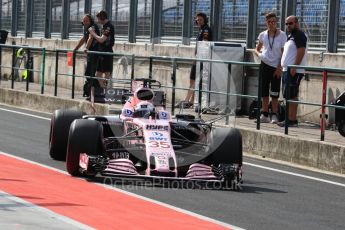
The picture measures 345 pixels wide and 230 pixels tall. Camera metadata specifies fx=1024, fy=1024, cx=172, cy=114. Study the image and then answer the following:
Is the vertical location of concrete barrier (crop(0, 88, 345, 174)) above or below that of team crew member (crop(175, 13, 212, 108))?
below

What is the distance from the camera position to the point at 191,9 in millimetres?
25312

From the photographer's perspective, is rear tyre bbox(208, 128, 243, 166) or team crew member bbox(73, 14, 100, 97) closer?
rear tyre bbox(208, 128, 243, 166)

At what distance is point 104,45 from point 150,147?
37.4ft

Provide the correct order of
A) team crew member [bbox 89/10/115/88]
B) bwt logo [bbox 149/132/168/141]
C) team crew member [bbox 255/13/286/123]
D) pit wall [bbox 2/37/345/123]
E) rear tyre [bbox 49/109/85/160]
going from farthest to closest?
team crew member [bbox 89/10/115/88] → pit wall [bbox 2/37/345/123] → team crew member [bbox 255/13/286/123] → rear tyre [bbox 49/109/85/160] → bwt logo [bbox 149/132/168/141]

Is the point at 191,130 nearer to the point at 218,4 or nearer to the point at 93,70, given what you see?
the point at 93,70

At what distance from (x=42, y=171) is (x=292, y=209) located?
3475mm

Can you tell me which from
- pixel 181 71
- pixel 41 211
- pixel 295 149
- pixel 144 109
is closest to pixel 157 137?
pixel 144 109

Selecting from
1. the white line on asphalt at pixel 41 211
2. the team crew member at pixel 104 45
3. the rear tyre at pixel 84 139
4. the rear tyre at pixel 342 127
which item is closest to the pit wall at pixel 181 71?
the team crew member at pixel 104 45

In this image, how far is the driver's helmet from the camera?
12.7 m

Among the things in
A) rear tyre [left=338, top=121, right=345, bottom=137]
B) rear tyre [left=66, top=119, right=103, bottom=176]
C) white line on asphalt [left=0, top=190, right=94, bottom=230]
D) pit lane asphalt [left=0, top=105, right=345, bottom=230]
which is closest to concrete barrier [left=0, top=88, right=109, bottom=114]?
rear tyre [left=338, top=121, right=345, bottom=137]

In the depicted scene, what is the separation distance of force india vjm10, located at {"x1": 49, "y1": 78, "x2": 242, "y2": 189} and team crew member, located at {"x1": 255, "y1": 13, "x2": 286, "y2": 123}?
4.80 m

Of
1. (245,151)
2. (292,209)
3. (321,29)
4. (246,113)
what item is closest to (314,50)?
(321,29)

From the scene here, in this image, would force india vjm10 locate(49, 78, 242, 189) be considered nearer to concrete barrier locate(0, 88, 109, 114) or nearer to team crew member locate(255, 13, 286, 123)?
team crew member locate(255, 13, 286, 123)

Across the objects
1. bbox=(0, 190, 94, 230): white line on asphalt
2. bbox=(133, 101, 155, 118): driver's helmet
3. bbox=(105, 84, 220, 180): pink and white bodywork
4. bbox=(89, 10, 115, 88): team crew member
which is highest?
bbox=(89, 10, 115, 88): team crew member
